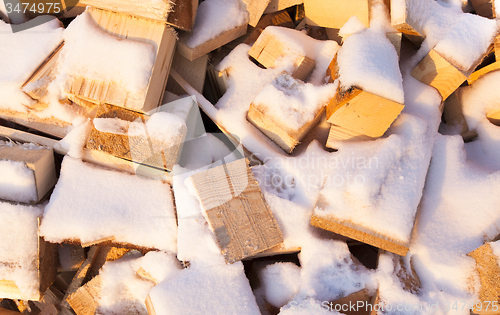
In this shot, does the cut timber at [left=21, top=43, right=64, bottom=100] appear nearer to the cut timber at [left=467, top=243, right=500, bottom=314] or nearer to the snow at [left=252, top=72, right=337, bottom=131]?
the snow at [left=252, top=72, right=337, bottom=131]

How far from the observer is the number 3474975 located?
87.4 inches

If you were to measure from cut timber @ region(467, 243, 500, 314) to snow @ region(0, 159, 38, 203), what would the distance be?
247cm

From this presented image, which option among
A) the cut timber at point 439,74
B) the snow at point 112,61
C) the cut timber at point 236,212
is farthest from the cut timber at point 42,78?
the cut timber at point 439,74

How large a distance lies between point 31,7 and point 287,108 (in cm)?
194

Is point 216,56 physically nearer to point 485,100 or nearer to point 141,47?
point 141,47

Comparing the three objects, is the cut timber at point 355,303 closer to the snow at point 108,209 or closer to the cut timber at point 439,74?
the snow at point 108,209

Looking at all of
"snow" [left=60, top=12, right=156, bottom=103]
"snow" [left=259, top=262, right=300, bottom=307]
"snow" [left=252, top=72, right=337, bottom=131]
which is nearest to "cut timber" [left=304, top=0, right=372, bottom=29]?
"snow" [left=252, top=72, right=337, bottom=131]

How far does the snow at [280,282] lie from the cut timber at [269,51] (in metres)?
1.23

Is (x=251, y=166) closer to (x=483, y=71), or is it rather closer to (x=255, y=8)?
(x=255, y=8)

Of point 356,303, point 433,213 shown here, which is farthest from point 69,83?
point 433,213

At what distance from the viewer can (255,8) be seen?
7.04 feet

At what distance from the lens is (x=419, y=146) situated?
6.00 feet

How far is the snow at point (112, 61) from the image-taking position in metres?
1.73

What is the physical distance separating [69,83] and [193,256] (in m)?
1.18
